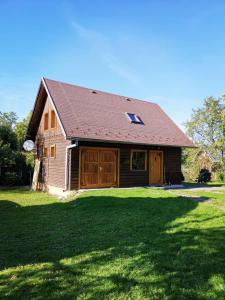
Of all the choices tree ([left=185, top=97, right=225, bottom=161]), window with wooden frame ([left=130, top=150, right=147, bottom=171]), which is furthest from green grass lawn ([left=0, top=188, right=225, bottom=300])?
tree ([left=185, top=97, right=225, bottom=161])

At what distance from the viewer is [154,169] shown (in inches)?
590

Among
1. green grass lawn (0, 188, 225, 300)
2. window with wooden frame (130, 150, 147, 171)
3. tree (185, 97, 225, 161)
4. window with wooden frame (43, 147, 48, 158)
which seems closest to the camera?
green grass lawn (0, 188, 225, 300)

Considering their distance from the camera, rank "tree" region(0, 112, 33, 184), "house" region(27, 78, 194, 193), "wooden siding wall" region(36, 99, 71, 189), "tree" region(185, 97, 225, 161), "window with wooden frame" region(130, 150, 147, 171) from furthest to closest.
Result: "tree" region(185, 97, 225, 161)
"tree" region(0, 112, 33, 184)
"window with wooden frame" region(130, 150, 147, 171)
"wooden siding wall" region(36, 99, 71, 189)
"house" region(27, 78, 194, 193)

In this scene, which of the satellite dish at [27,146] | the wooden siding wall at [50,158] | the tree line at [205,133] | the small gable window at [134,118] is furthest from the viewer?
the tree line at [205,133]

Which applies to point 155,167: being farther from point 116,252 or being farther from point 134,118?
point 116,252

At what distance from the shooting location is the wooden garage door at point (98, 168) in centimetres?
1253

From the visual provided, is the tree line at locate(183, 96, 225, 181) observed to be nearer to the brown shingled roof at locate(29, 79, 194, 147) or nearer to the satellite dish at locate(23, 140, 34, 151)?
the brown shingled roof at locate(29, 79, 194, 147)

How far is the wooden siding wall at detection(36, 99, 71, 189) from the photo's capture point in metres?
13.0

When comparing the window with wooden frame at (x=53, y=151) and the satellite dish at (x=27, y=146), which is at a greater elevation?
the satellite dish at (x=27, y=146)

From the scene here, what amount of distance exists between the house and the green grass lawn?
4462 millimetres

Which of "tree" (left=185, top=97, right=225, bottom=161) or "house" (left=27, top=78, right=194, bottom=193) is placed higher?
"tree" (left=185, top=97, right=225, bottom=161)

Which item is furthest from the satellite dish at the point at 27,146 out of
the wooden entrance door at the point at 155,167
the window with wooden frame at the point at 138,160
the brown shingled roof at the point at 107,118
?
the wooden entrance door at the point at 155,167

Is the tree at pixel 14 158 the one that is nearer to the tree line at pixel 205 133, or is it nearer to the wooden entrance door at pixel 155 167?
the wooden entrance door at pixel 155 167

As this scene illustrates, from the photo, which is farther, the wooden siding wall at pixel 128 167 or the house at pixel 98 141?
the house at pixel 98 141
